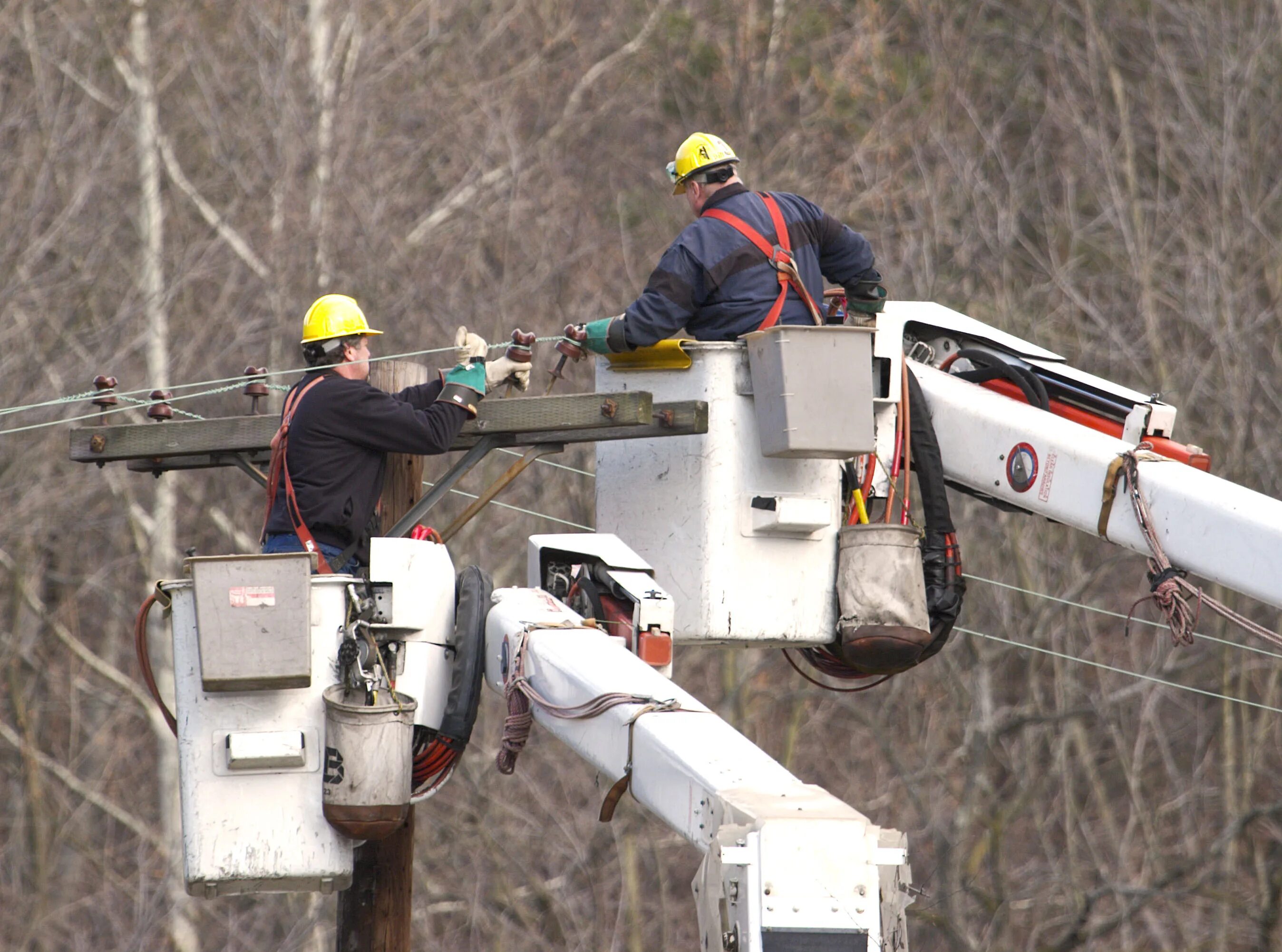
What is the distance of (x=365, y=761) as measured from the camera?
845cm

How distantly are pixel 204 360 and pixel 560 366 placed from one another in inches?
428

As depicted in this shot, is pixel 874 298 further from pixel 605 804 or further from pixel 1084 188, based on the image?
pixel 1084 188

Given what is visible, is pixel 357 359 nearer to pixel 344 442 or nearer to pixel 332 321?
pixel 332 321

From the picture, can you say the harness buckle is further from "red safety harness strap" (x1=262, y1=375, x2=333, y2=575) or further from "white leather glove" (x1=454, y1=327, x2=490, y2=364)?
"red safety harness strap" (x1=262, y1=375, x2=333, y2=575)

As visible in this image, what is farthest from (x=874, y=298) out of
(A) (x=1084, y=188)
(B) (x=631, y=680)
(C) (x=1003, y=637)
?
(A) (x=1084, y=188)

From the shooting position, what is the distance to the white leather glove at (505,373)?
30.7 ft

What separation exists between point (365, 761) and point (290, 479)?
1180 millimetres

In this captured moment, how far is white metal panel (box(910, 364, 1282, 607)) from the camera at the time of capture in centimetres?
834

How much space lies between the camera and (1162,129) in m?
21.6

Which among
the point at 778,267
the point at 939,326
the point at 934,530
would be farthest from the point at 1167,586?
the point at 778,267

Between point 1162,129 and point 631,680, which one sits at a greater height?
point 1162,129

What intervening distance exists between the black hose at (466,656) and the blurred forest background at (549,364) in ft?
33.0

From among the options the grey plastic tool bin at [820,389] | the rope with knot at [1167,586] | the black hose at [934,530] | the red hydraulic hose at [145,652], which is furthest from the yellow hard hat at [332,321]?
the rope with knot at [1167,586]

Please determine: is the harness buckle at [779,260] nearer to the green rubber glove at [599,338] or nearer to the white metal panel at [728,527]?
the white metal panel at [728,527]
